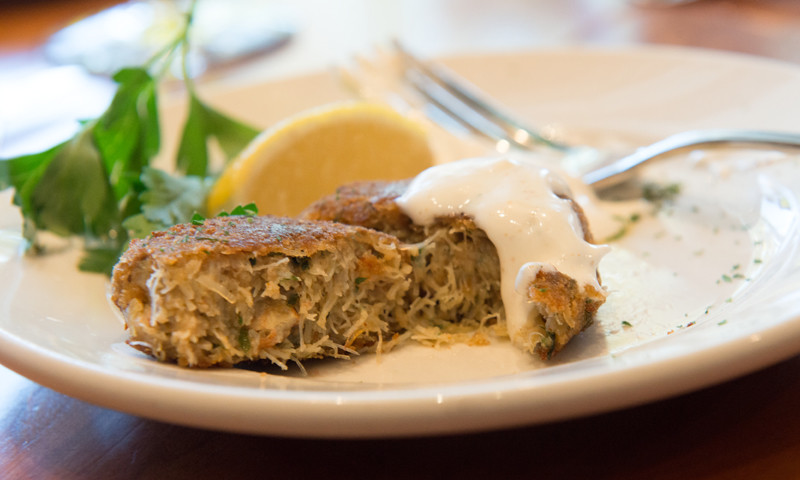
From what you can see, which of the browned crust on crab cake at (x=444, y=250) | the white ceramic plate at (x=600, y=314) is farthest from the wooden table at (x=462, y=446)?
the browned crust on crab cake at (x=444, y=250)

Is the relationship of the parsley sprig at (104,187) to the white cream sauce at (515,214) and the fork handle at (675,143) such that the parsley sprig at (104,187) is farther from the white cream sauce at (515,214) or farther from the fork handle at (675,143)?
the fork handle at (675,143)

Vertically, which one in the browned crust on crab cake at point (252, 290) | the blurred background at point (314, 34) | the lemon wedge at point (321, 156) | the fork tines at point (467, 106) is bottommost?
the blurred background at point (314, 34)

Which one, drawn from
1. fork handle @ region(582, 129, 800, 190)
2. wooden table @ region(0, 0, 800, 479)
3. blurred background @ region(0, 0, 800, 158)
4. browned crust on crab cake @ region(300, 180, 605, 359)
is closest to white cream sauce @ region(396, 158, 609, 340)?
browned crust on crab cake @ region(300, 180, 605, 359)

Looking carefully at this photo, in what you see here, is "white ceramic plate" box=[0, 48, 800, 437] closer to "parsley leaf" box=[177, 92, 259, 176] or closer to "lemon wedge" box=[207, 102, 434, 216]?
"parsley leaf" box=[177, 92, 259, 176]

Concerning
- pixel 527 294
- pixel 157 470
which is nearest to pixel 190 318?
pixel 157 470

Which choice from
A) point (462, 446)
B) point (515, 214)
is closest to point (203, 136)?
point (515, 214)

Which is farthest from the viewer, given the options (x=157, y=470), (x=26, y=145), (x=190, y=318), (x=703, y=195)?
(x=26, y=145)

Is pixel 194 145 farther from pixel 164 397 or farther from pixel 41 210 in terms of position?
pixel 164 397
